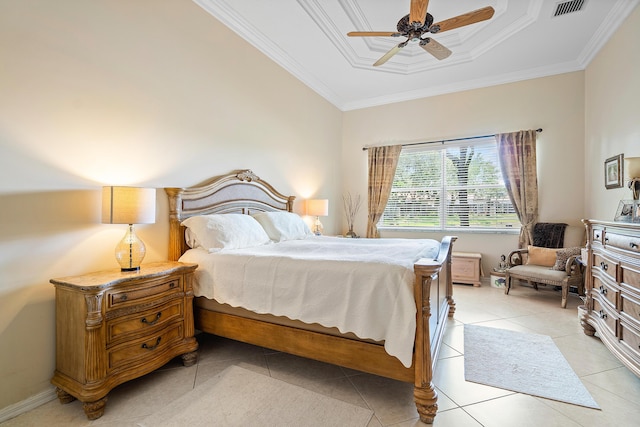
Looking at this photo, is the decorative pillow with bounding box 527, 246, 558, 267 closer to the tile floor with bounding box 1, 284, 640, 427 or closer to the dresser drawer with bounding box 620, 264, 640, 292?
the tile floor with bounding box 1, 284, 640, 427

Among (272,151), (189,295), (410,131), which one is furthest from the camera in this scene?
(410,131)

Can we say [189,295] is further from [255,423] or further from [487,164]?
[487,164]

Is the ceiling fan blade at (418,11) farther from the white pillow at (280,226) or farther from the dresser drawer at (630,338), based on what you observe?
the dresser drawer at (630,338)

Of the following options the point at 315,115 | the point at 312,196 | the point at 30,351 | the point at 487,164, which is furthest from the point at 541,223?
the point at 30,351

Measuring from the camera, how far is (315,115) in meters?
5.02

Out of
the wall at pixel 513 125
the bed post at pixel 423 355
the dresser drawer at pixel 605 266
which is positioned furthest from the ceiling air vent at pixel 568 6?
the bed post at pixel 423 355

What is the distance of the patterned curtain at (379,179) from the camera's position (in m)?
5.41

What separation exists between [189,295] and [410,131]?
4550mm

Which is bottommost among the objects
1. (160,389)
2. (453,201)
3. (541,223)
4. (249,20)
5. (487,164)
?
(160,389)

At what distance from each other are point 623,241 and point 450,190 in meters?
3.04

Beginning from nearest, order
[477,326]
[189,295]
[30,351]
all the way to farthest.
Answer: [30,351], [189,295], [477,326]

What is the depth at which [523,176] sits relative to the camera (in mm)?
4473

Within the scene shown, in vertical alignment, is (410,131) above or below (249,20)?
below

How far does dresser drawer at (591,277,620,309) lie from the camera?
216 cm
